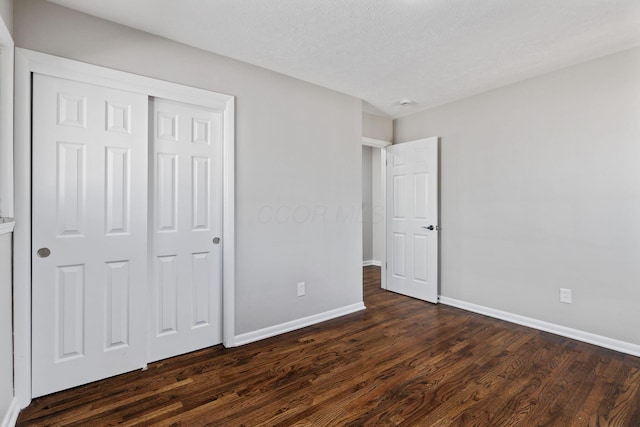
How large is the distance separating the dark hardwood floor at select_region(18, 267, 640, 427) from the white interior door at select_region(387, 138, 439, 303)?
1095mm

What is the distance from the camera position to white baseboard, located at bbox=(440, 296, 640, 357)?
257cm

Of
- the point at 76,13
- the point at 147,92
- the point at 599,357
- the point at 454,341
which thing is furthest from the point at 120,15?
the point at 599,357

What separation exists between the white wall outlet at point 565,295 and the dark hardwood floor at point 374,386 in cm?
34

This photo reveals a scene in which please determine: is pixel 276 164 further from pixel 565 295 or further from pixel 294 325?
pixel 565 295

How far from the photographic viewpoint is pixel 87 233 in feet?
6.84

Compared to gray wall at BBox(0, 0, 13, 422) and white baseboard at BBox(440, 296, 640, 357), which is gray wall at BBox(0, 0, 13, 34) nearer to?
gray wall at BBox(0, 0, 13, 422)

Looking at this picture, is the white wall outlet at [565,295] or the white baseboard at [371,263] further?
the white baseboard at [371,263]

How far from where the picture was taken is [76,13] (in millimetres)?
2041

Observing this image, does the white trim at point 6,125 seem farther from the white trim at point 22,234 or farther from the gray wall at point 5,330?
the gray wall at point 5,330

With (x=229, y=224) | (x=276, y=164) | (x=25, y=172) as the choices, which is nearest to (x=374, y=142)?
(x=276, y=164)

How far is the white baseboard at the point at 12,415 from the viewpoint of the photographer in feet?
5.25

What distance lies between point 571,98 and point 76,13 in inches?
157

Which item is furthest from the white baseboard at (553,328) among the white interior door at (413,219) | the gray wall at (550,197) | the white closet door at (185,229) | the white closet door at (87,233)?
the white closet door at (87,233)

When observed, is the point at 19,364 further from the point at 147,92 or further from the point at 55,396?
the point at 147,92
